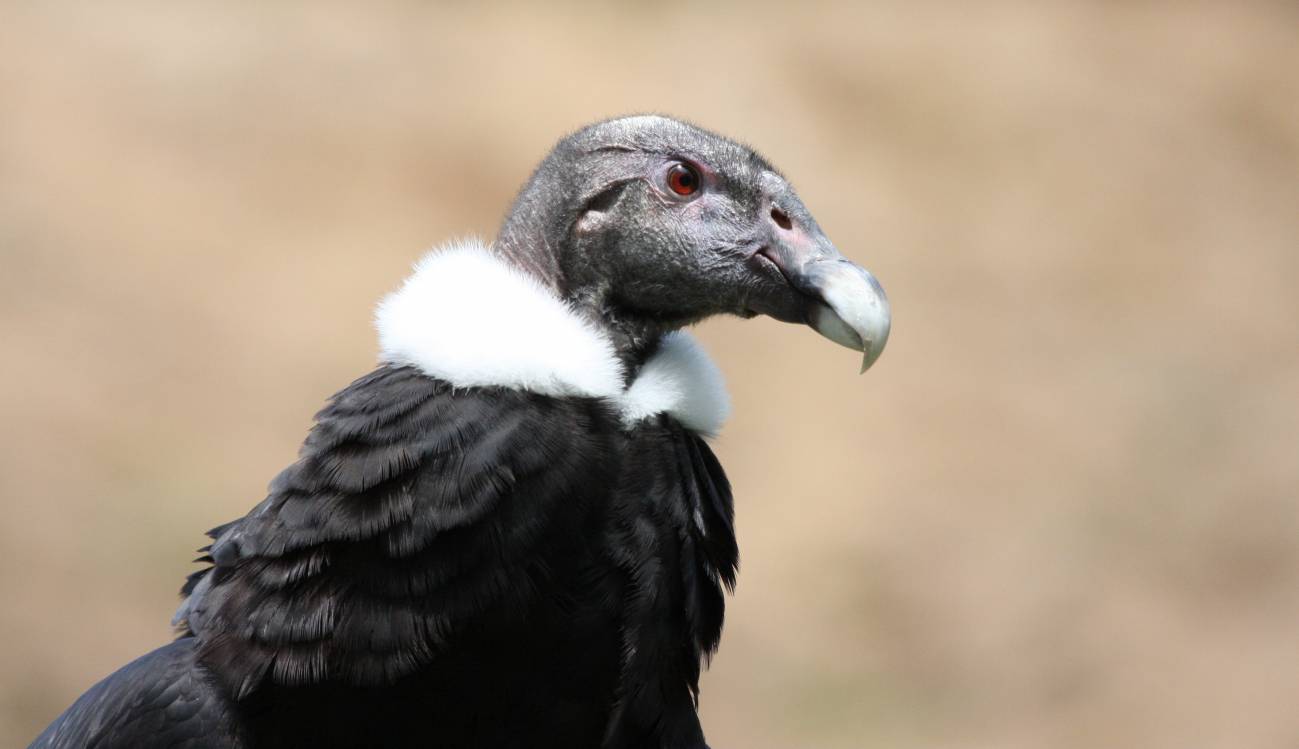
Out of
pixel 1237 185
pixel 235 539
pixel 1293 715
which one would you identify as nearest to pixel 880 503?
pixel 1293 715

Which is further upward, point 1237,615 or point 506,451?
point 1237,615

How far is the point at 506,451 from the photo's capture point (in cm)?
276

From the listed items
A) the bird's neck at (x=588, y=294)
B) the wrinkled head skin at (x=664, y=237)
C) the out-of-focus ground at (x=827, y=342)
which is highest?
the out-of-focus ground at (x=827, y=342)

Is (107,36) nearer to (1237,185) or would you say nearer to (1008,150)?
(1008,150)

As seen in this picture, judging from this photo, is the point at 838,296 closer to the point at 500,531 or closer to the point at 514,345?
the point at 514,345

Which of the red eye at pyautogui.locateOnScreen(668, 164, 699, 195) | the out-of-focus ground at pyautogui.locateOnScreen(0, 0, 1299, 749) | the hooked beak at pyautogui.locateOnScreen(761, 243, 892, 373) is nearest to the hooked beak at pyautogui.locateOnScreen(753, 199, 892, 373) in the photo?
the hooked beak at pyautogui.locateOnScreen(761, 243, 892, 373)

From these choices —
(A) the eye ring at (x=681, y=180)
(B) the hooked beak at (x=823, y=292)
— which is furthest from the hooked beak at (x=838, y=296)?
(A) the eye ring at (x=681, y=180)

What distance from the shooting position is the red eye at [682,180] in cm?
325

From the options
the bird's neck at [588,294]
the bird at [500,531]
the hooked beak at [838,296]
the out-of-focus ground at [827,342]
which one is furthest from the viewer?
the out-of-focus ground at [827,342]

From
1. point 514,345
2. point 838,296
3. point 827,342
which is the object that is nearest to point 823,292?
point 838,296

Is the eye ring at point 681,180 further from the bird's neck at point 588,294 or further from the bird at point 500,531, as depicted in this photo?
the bird's neck at point 588,294

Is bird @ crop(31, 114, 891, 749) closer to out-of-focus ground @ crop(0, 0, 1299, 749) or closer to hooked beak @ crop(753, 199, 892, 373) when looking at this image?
hooked beak @ crop(753, 199, 892, 373)

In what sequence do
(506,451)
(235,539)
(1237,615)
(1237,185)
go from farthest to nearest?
(1237,185)
(1237,615)
(235,539)
(506,451)

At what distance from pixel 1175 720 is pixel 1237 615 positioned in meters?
0.95
